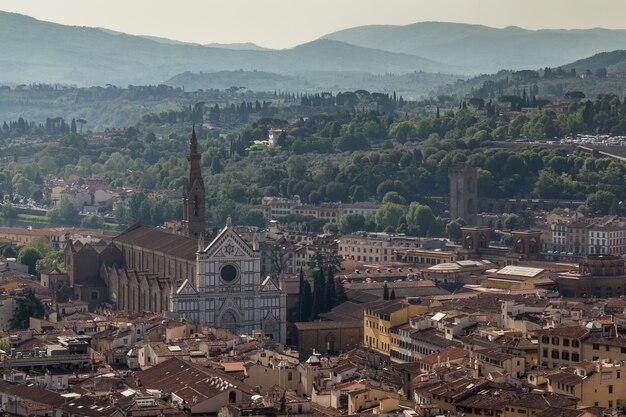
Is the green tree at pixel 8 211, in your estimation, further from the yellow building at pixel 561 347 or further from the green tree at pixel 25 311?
the yellow building at pixel 561 347

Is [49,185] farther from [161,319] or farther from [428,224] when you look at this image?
[161,319]

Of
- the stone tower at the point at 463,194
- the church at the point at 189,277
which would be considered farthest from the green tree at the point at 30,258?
the stone tower at the point at 463,194

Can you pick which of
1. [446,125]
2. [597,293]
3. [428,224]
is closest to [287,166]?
[446,125]

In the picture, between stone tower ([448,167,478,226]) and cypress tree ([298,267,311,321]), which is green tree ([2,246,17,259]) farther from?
stone tower ([448,167,478,226])

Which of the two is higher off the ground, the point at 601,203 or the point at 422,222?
the point at 601,203

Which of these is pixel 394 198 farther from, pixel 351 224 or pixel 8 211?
pixel 8 211

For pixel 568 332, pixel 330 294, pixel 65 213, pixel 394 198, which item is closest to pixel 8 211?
pixel 65 213

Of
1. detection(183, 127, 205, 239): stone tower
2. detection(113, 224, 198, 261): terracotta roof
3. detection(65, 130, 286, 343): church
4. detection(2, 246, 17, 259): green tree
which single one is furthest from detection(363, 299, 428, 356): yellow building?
detection(2, 246, 17, 259): green tree
